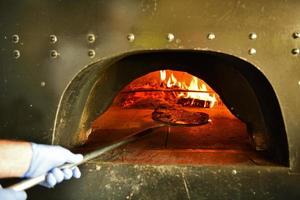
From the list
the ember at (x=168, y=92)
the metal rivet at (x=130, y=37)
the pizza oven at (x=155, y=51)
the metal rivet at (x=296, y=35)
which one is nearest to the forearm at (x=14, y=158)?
the pizza oven at (x=155, y=51)

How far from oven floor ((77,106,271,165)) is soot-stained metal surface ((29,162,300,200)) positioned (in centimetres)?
3

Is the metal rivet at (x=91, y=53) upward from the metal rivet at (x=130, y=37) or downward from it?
downward

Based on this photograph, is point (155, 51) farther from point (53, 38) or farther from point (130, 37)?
point (53, 38)

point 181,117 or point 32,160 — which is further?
point 181,117

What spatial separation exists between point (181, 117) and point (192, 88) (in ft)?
1.39

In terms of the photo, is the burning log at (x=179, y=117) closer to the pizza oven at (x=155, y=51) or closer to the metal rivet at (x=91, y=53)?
the pizza oven at (x=155, y=51)

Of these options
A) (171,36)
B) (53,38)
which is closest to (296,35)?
(171,36)

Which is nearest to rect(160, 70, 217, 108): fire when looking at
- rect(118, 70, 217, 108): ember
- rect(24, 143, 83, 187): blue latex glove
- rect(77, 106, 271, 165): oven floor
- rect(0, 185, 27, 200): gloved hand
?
rect(118, 70, 217, 108): ember

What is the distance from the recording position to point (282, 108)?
0.99m

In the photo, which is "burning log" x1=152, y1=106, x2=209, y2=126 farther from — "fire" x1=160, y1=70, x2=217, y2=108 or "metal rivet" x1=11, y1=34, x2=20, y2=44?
"metal rivet" x1=11, y1=34, x2=20, y2=44

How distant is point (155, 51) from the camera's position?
1047mm

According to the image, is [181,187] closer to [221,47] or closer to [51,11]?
[221,47]

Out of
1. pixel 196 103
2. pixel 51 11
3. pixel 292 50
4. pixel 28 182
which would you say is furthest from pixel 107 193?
pixel 196 103

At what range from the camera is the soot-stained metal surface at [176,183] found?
1.04 metres
